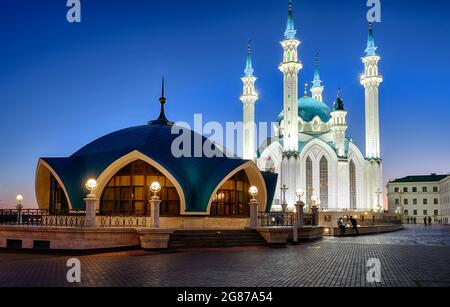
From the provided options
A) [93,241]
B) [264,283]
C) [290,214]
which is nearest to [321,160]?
[290,214]

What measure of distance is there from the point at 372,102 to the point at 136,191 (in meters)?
60.4

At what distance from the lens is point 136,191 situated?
29.9 meters

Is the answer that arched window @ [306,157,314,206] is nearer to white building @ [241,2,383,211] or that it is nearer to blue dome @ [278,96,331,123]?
white building @ [241,2,383,211]

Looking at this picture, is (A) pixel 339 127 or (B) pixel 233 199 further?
(A) pixel 339 127

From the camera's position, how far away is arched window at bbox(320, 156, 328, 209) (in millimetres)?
76938

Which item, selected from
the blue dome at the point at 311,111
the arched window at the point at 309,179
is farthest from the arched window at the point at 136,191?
the blue dome at the point at 311,111

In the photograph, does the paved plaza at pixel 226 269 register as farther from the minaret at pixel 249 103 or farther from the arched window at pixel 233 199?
the minaret at pixel 249 103

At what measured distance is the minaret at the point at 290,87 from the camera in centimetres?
7300

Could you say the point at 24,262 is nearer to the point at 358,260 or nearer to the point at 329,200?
the point at 358,260

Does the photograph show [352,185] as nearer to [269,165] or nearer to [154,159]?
[269,165]

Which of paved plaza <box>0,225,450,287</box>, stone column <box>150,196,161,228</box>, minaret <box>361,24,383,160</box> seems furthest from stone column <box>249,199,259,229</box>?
minaret <box>361,24,383,160</box>

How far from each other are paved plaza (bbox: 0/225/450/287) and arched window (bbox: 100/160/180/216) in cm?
883

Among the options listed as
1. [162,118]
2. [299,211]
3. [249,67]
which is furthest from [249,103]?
[299,211]
